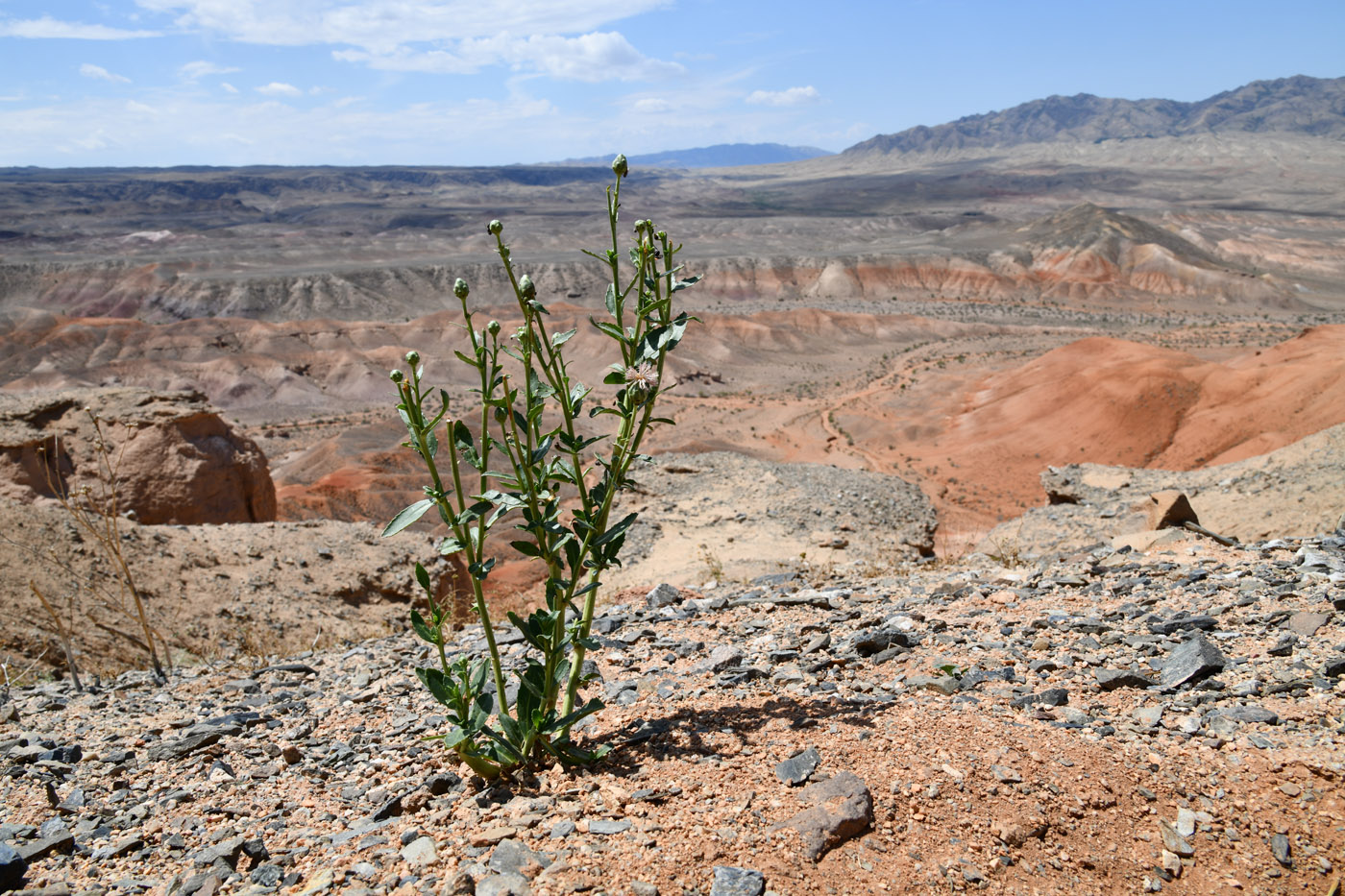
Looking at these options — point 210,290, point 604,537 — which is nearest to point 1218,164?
point 210,290

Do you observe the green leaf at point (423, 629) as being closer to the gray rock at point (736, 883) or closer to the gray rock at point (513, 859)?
the gray rock at point (513, 859)

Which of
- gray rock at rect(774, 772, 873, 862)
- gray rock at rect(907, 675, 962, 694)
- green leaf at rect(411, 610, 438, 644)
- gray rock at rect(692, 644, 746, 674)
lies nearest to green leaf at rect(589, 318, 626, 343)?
green leaf at rect(411, 610, 438, 644)

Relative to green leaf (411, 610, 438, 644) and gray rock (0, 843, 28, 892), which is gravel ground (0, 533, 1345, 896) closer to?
gray rock (0, 843, 28, 892)

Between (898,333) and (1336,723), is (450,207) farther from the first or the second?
(1336,723)

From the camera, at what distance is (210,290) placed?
58.7m

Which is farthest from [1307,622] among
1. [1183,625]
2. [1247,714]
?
[1247,714]

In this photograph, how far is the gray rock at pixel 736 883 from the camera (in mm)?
2307

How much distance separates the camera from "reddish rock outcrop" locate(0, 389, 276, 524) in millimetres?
12070

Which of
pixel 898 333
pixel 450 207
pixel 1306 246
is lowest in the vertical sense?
pixel 898 333

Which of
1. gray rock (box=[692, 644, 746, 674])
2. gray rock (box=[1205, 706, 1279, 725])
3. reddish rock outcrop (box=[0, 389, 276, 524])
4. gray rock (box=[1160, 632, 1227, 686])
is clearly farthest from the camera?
reddish rock outcrop (box=[0, 389, 276, 524])

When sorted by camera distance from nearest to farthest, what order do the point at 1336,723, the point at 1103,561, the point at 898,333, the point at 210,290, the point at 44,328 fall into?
the point at 1336,723
the point at 1103,561
the point at 44,328
the point at 898,333
the point at 210,290

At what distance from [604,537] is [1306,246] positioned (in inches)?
3542

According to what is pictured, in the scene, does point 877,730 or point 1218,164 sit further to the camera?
point 1218,164

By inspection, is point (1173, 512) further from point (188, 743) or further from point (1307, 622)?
point (188, 743)
